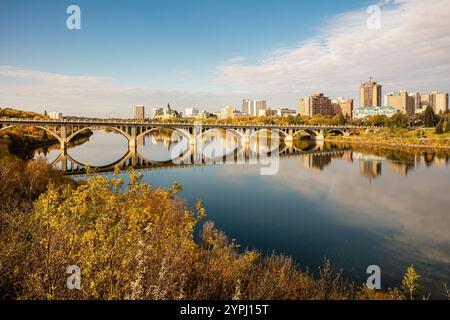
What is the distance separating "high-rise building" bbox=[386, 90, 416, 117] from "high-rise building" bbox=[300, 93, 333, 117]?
90.8 ft

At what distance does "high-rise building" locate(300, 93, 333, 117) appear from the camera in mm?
145625

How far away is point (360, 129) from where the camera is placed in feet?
259

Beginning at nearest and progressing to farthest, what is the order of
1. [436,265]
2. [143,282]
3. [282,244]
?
1. [143,282]
2. [436,265]
3. [282,244]

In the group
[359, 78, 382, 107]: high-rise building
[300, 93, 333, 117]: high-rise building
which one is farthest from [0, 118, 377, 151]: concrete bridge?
[359, 78, 382, 107]: high-rise building

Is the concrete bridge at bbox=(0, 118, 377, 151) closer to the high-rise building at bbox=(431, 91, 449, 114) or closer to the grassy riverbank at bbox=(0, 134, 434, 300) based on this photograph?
the grassy riverbank at bbox=(0, 134, 434, 300)

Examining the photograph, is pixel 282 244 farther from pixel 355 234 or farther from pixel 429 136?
pixel 429 136

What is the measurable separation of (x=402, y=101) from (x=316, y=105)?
39.0 m

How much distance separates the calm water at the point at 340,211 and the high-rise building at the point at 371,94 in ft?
443

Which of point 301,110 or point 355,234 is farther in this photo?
point 301,110

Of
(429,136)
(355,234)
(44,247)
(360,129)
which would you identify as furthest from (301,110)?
(44,247)

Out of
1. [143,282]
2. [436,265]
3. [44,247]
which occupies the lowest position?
[436,265]

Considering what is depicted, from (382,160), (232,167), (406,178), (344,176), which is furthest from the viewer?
(382,160)

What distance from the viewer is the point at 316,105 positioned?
14625 centimetres

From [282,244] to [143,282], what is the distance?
967 cm
